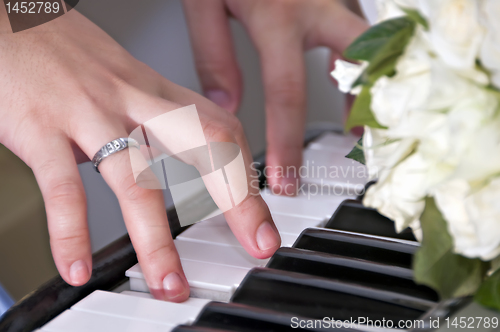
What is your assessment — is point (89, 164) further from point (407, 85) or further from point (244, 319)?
point (407, 85)

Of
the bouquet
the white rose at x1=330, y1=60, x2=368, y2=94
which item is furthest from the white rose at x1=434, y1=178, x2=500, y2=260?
the white rose at x1=330, y1=60, x2=368, y2=94

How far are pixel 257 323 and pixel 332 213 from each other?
35cm

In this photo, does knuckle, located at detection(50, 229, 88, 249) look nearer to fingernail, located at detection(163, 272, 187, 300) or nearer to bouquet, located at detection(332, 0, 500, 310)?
fingernail, located at detection(163, 272, 187, 300)

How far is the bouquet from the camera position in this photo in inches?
12.0

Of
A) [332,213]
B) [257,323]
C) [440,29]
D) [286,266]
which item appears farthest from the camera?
[332,213]

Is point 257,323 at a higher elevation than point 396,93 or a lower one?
lower

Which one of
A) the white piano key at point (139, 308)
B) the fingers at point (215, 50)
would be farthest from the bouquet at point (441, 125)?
the fingers at point (215, 50)

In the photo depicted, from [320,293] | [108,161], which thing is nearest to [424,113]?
[320,293]

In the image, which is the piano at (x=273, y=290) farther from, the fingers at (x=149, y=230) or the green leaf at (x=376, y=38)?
the green leaf at (x=376, y=38)

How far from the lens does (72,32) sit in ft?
2.66

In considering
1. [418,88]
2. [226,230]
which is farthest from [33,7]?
[418,88]

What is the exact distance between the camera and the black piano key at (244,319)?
423 millimetres

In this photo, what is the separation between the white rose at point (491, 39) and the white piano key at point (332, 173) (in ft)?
1.61

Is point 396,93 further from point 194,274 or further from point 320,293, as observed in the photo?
point 194,274
